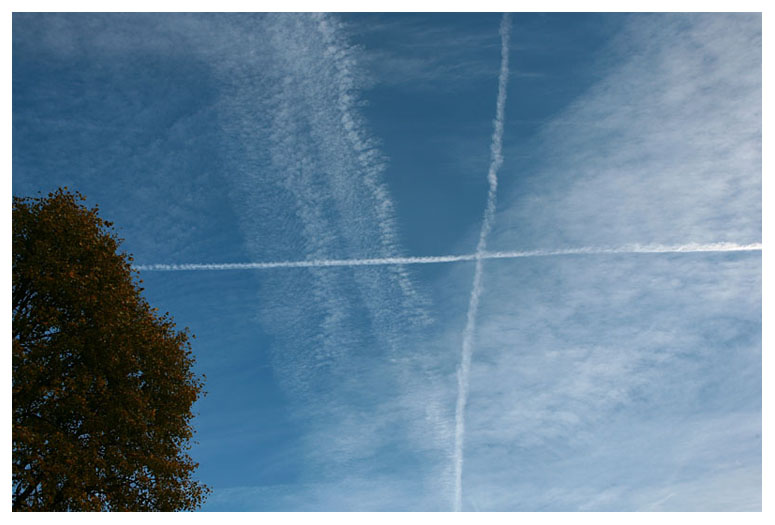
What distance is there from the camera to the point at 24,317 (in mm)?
25828

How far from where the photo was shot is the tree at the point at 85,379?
79.4ft

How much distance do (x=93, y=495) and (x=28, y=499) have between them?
2294mm

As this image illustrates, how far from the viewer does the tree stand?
24.2 m

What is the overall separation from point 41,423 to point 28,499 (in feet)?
9.33

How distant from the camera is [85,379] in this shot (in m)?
25.2

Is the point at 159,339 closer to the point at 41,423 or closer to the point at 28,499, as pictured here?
the point at 41,423

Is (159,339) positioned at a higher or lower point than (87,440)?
higher

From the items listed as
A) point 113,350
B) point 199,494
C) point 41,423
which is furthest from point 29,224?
point 199,494
